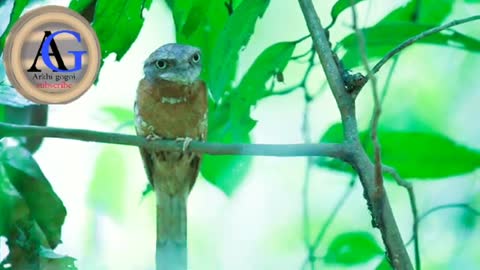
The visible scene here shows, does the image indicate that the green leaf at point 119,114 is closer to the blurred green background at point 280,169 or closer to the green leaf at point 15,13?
the blurred green background at point 280,169

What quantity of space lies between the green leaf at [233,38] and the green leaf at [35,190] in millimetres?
223

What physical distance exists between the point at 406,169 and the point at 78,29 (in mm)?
420

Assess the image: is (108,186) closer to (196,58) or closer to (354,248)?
(196,58)

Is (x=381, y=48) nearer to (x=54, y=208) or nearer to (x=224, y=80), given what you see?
(x=224, y=80)

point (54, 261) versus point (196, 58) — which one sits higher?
point (196, 58)

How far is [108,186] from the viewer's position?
95cm

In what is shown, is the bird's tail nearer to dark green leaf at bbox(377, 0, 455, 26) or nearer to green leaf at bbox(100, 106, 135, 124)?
green leaf at bbox(100, 106, 135, 124)

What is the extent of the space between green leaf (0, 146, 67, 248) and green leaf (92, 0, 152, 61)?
0.15 m

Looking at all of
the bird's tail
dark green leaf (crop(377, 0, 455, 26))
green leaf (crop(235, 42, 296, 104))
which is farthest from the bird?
dark green leaf (crop(377, 0, 455, 26))

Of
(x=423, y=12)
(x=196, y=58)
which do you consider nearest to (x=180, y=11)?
(x=196, y=58)

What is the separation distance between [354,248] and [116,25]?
37 centimetres

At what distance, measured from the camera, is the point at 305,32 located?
Result: 899mm

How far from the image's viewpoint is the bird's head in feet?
2.93

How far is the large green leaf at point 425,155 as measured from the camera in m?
0.89
